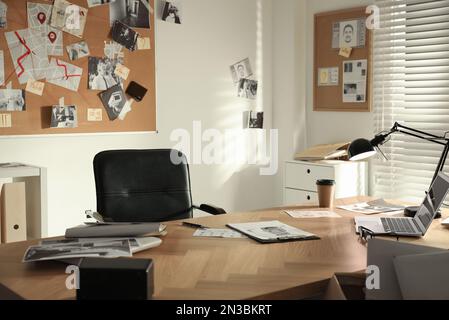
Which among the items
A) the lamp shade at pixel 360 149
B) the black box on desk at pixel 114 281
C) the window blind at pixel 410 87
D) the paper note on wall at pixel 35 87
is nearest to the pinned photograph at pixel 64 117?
the paper note on wall at pixel 35 87

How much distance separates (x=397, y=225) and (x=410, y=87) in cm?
202

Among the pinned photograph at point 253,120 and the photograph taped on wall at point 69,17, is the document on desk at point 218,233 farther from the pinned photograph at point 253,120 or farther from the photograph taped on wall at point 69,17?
the pinned photograph at point 253,120

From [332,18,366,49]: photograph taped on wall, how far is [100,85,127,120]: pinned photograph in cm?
175

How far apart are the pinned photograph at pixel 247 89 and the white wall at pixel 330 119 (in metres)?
0.45

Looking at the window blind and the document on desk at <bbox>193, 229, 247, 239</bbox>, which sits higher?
the window blind

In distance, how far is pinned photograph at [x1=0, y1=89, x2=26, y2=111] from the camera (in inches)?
141

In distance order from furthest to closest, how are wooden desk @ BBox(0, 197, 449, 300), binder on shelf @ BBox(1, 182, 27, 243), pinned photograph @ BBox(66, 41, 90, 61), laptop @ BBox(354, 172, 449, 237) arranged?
pinned photograph @ BBox(66, 41, 90, 61), binder on shelf @ BBox(1, 182, 27, 243), laptop @ BBox(354, 172, 449, 237), wooden desk @ BBox(0, 197, 449, 300)

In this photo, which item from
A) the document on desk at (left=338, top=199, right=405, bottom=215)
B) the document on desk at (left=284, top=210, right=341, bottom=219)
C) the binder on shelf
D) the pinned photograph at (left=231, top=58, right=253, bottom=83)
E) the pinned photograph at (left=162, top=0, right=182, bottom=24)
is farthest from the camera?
the pinned photograph at (left=231, top=58, right=253, bottom=83)

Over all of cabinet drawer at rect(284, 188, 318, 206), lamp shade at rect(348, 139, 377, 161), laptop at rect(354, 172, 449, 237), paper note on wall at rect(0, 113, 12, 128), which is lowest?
cabinet drawer at rect(284, 188, 318, 206)

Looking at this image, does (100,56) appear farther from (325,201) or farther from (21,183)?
(325,201)

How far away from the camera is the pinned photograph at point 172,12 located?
4.32 meters

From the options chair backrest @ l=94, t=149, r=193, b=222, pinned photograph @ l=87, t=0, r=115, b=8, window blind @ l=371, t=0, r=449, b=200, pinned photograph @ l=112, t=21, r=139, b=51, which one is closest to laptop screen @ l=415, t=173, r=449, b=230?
chair backrest @ l=94, t=149, r=193, b=222

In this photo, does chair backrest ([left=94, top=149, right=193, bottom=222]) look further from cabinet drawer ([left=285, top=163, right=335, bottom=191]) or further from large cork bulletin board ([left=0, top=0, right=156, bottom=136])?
cabinet drawer ([left=285, top=163, right=335, bottom=191])
